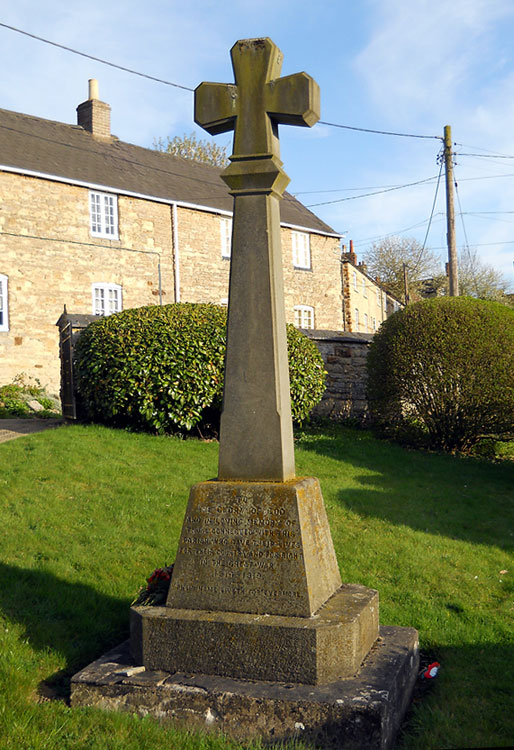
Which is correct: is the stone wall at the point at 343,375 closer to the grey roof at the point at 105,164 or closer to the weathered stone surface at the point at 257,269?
the weathered stone surface at the point at 257,269

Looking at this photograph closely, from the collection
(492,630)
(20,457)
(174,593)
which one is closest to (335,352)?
(20,457)

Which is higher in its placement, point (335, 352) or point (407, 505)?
point (335, 352)

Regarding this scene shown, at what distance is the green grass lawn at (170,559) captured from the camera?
12.7ft

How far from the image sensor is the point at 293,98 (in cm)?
446

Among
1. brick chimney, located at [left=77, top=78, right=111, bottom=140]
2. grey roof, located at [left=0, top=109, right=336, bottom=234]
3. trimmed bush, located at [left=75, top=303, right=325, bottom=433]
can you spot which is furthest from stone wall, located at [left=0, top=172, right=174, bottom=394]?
trimmed bush, located at [left=75, top=303, right=325, bottom=433]

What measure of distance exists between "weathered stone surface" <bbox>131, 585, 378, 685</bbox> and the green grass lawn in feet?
1.38

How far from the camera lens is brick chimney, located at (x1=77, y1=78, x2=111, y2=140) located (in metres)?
25.3

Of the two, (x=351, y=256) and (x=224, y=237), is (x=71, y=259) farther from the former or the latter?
(x=351, y=256)

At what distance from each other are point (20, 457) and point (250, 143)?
604cm

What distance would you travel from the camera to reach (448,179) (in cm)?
1922

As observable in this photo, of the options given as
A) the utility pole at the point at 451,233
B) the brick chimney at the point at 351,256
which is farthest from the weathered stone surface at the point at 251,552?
the brick chimney at the point at 351,256

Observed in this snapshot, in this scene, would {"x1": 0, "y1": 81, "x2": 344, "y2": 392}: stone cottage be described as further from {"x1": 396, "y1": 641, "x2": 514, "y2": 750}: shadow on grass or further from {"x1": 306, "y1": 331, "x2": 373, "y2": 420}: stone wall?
{"x1": 396, "y1": 641, "x2": 514, "y2": 750}: shadow on grass

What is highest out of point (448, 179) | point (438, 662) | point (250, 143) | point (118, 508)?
point (448, 179)

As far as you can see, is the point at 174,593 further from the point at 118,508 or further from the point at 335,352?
the point at 335,352
